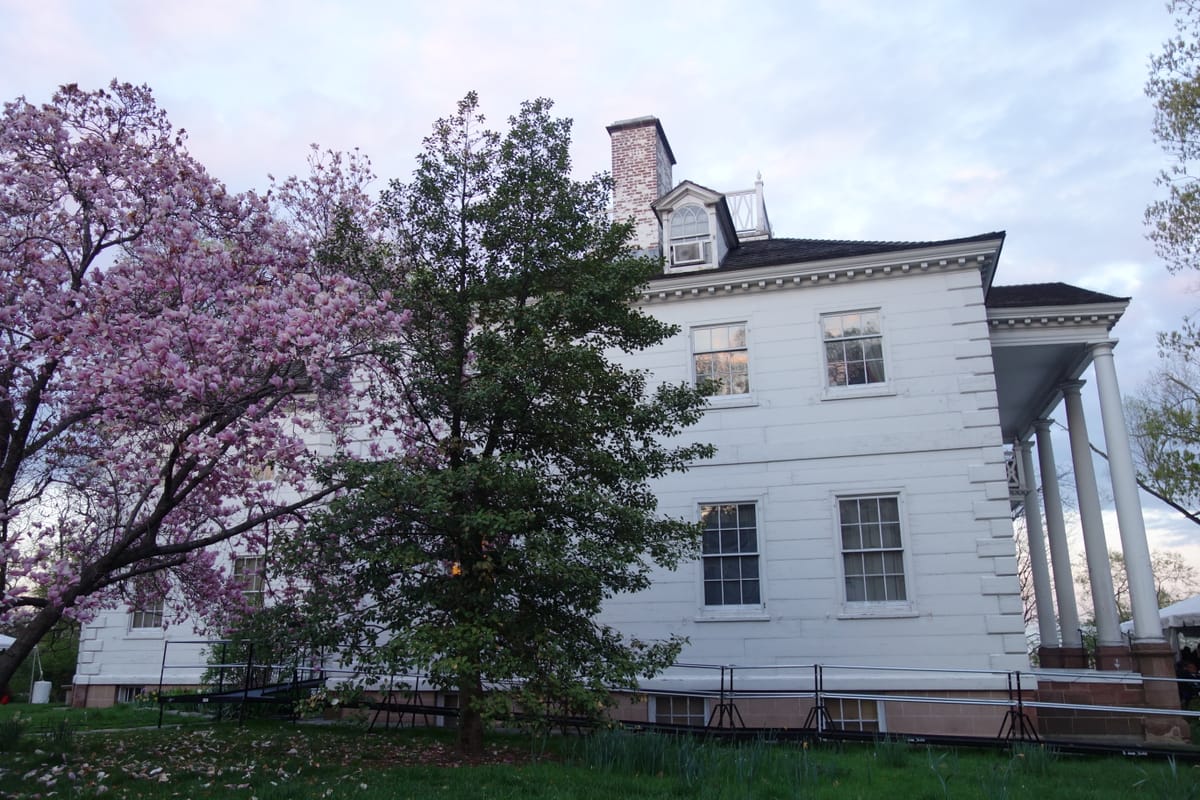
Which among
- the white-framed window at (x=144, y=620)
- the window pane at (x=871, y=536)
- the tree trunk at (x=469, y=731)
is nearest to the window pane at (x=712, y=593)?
the window pane at (x=871, y=536)

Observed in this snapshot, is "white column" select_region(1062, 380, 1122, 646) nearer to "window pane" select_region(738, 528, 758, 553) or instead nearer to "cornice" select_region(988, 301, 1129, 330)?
"cornice" select_region(988, 301, 1129, 330)

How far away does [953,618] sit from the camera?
13.9m

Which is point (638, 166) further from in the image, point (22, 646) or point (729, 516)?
point (22, 646)

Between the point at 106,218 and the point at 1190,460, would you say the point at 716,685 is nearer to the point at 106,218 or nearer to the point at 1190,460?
the point at 1190,460

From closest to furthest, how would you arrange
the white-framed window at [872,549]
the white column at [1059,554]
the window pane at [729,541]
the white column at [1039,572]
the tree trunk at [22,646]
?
1. the tree trunk at [22,646]
2. the white-framed window at [872,549]
3. the window pane at [729,541]
4. the white column at [1059,554]
5. the white column at [1039,572]

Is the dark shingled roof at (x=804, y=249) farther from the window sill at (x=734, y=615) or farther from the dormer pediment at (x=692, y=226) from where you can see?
the window sill at (x=734, y=615)

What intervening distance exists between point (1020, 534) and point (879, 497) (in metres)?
33.7

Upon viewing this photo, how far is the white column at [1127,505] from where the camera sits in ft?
45.4

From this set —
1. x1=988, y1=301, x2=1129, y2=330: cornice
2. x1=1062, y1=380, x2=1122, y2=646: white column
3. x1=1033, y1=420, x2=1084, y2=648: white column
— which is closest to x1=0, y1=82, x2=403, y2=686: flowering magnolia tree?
x1=988, y1=301, x2=1129, y2=330: cornice

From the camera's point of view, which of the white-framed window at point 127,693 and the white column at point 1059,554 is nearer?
the white column at point 1059,554

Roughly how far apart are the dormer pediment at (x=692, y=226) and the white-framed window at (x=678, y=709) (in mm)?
8273

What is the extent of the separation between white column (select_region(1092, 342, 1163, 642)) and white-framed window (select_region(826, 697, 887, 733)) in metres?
4.42

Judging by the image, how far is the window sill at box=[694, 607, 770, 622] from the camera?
14820 mm

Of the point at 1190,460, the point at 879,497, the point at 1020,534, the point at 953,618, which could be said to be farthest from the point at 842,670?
the point at 1020,534
